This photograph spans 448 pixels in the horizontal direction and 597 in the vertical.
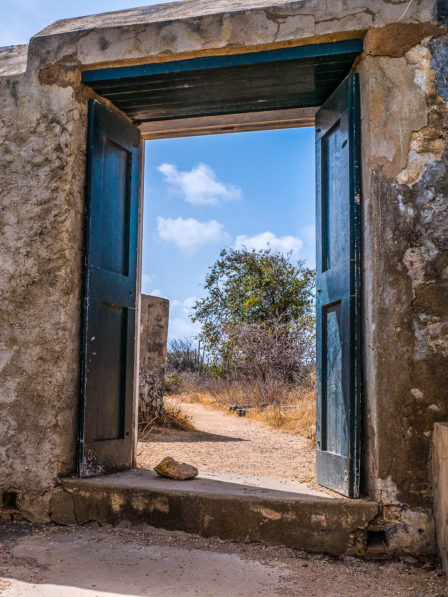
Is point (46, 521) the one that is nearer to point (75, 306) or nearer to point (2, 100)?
point (75, 306)

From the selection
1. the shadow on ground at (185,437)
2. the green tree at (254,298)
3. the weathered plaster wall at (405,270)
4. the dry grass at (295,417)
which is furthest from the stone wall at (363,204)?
the green tree at (254,298)

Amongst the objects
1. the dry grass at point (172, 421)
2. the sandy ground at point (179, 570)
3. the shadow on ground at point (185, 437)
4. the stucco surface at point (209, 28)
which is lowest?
the sandy ground at point (179, 570)

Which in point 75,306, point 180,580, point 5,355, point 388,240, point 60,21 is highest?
point 60,21

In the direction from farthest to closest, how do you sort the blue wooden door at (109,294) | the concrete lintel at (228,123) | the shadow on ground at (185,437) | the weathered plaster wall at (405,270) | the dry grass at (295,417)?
the dry grass at (295,417) → the shadow on ground at (185,437) → the concrete lintel at (228,123) → the blue wooden door at (109,294) → the weathered plaster wall at (405,270)

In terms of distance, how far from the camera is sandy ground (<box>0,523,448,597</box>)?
2562 millimetres

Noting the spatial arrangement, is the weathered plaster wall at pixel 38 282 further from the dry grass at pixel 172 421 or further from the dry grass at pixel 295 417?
the dry grass at pixel 295 417

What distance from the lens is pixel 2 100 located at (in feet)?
12.8

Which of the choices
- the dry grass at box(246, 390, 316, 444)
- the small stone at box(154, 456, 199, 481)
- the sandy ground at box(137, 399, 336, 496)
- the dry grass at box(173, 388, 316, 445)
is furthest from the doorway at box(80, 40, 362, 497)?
the dry grass at box(246, 390, 316, 444)

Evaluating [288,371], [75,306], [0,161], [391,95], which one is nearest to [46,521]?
[75,306]

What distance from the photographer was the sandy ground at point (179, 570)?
8.41ft

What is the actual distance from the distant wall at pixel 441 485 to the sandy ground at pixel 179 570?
0.45ft

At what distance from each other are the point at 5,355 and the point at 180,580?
6.14ft

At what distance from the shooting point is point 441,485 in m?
2.86

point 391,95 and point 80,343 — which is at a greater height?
point 391,95
